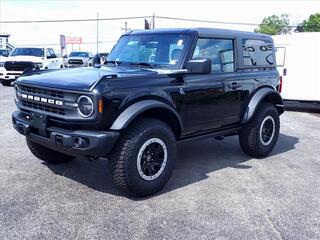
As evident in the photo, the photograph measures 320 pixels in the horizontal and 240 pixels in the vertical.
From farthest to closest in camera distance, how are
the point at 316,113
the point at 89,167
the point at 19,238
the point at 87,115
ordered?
the point at 316,113
the point at 89,167
the point at 87,115
the point at 19,238

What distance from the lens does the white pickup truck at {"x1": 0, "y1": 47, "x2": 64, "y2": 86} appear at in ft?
56.6

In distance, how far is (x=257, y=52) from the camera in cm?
633

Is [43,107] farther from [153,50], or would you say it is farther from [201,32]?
[201,32]

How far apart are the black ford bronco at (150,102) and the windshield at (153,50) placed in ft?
0.05

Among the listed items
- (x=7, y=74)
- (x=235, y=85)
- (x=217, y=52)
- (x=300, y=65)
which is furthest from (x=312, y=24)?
(x=217, y=52)

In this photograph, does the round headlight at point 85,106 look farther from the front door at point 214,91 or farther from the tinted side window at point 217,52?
the tinted side window at point 217,52

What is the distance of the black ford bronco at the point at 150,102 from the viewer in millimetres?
4039

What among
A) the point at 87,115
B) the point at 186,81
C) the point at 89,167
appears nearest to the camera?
the point at 87,115

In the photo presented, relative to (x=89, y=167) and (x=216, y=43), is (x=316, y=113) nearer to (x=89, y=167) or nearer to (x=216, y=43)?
(x=216, y=43)

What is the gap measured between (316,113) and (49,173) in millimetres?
10269

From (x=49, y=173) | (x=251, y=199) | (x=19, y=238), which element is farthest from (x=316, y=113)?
(x=19, y=238)

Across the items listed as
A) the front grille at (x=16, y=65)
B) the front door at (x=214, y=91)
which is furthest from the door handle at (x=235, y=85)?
the front grille at (x=16, y=65)

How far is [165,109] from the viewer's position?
180 inches

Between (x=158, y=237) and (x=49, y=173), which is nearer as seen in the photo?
(x=158, y=237)
